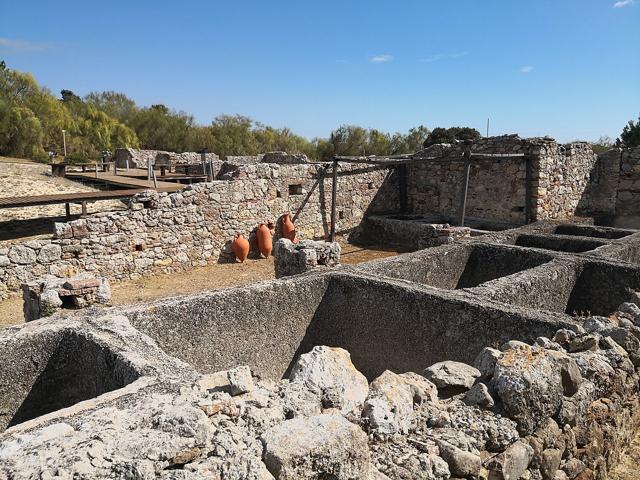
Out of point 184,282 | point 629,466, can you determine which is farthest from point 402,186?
point 629,466

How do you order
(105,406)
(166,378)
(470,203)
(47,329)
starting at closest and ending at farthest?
(105,406) < (166,378) < (47,329) < (470,203)

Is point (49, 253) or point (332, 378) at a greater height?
point (332, 378)

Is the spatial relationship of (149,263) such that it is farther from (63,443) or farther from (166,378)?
(63,443)

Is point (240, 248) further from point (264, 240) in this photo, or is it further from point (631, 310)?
point (631, 310)

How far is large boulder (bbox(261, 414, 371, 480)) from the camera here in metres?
1.90

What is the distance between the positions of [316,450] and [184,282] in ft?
27.8

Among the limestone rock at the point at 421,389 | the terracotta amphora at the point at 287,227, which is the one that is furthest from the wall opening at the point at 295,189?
the limestone rock at the point at 421,389

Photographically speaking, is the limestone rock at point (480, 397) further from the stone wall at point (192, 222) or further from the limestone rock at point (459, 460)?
the stone wall at point (192, 222)

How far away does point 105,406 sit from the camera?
8.44ft

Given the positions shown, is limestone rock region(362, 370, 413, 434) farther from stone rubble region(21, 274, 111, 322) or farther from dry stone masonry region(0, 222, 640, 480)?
stone rubble region(21, 274, 111, 322)

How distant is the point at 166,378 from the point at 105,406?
0.42 meters

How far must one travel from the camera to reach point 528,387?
2617mm

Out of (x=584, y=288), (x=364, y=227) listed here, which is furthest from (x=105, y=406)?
(x=364, y=227)

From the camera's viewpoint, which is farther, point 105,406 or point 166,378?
point 166,378
